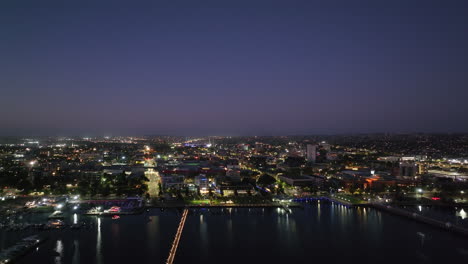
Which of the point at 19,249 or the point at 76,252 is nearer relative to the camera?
the point at 19,249

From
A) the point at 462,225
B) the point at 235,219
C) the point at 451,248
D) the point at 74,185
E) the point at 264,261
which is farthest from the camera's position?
the point at 74,185

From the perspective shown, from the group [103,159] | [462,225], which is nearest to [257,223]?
[462,225]

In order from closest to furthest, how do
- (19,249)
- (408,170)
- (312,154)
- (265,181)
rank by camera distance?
(19,249) → (265,181) → (408,170) → (312,154)

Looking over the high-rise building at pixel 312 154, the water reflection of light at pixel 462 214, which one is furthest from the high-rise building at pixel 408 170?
the high-rise building at pixel 312 154

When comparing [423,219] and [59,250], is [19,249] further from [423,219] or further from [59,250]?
[423,219]

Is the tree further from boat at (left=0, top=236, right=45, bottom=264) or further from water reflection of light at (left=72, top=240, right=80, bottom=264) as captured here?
boat at (left=0, top=236, right=45, bottom=264)

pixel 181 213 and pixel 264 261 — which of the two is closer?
pixel 264 261

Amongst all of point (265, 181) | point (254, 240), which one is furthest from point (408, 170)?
point (254, 240)

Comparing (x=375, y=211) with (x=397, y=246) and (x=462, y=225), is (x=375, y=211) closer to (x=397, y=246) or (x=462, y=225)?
(x=462, y=225)

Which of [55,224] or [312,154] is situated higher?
[312,154]
